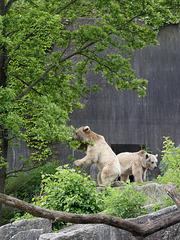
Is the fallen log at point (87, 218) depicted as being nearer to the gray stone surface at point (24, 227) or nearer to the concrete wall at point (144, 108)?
the gray stone surface at point (24, 227)

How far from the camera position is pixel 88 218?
12.2 ft

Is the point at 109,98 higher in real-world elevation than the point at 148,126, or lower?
higher

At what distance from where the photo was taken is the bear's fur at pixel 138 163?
11070 mm

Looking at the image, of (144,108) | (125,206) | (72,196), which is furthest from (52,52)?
(125,206)

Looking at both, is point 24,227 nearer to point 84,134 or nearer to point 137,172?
point 84,134

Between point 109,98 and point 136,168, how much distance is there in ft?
21.8

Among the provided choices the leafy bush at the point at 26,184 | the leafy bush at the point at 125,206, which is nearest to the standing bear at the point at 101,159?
the leafy bush at the point at 26,184

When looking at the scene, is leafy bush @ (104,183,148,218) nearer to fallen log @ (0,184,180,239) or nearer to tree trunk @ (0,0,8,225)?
fallen log @ (0,184,180,239)

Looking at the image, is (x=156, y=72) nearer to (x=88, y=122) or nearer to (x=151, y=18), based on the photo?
(x=88, y=122)

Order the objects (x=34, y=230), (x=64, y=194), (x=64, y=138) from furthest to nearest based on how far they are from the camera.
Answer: (x=64, y=138) < (x=64, y=194) < (x=34, y=230)

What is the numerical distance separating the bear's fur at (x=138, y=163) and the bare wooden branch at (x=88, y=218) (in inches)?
262

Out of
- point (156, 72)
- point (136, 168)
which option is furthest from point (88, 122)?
point (136, 168)

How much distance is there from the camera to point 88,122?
16906 millimetres

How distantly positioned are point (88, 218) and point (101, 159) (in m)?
6.36
